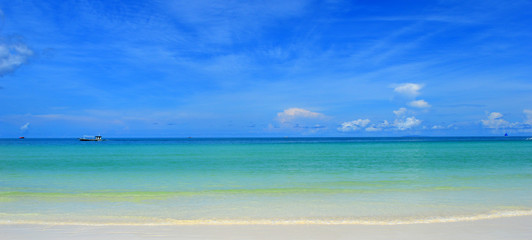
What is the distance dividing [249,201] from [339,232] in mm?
4611

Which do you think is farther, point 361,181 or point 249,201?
point 361,181

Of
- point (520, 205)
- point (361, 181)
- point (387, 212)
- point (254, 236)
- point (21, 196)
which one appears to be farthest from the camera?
point (361, 181)

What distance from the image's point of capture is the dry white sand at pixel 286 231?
7730mm

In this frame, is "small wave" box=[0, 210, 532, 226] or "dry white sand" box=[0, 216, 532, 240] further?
"small wave" box=[0, 210, 532, 226]

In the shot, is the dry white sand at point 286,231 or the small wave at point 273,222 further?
the small wave at point 273,222

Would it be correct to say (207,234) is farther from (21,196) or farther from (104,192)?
Result: (21,196)

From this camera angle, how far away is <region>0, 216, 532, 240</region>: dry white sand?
7.73 m

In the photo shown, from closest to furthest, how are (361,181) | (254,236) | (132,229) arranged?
(254,236), (132,229), (361,181)

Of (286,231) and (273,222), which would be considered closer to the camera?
(286,231)

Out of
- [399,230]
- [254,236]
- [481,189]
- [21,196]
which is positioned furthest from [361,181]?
[21,196]

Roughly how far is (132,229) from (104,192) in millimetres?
7233

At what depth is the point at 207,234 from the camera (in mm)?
7953

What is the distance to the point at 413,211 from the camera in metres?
10.2

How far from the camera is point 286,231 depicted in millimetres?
8148
